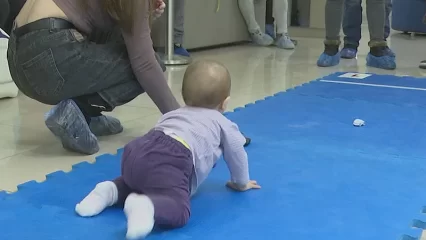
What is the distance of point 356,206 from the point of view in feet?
3.60

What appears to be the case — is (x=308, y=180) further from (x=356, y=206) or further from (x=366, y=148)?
(x=366, y=148)

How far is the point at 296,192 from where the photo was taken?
1.16 m

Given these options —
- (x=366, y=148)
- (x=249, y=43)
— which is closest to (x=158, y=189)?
(x=366, y=148)

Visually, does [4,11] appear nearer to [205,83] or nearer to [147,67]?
[147,67]

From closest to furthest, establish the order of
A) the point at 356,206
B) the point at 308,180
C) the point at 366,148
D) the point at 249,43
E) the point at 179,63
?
the point at 356,206 < the point at 308,180 < the point at 366,148 < the point at 179,63 < the point at 249,43

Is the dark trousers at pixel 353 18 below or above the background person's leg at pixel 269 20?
above

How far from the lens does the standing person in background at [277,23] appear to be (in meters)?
4.13

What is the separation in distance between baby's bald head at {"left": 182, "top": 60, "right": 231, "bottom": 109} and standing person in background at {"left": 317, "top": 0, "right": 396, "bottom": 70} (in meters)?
2.03

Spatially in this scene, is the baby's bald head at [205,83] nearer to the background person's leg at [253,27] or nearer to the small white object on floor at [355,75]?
the small white object on floor at [355,75]

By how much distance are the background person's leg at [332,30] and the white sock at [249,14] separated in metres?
1.23

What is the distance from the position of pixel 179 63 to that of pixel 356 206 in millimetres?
2109

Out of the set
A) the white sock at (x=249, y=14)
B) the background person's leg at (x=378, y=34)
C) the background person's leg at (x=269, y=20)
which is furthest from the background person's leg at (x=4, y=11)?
the background person's leg at (x=269, y=20)

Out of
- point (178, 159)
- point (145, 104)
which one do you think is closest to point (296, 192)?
point (178, 159)

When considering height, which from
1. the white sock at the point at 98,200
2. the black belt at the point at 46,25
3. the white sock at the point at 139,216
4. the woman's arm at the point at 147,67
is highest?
the black belt at the point at 46,25
